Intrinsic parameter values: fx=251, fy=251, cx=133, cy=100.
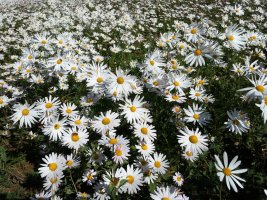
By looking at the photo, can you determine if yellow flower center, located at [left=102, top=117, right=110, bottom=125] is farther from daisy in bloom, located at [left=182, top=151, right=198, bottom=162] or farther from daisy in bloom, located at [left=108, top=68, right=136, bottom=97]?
daisy in bloom, located at [left=182, top=151, right=198, bottom=162]

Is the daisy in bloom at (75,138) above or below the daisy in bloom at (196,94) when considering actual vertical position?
below

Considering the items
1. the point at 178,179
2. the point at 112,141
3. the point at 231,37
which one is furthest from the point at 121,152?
the point at 231,37

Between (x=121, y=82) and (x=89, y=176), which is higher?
(x=121, y=82)

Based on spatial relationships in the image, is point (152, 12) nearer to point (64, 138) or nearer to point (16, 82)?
point (16, 82)

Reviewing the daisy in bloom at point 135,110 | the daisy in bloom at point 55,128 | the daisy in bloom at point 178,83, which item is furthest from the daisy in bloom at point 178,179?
the daisy in bloom at point 55,128

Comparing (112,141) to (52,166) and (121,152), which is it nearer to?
(121,152)

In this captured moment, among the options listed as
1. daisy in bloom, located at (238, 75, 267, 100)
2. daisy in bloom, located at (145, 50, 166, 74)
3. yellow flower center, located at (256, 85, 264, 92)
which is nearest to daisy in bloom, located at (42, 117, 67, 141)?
daisy in bloom, located at (145, 50, 166, 74)

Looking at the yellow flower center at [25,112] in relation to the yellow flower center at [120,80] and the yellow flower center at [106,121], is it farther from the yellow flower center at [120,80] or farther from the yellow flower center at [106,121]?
the yellow flower center at [120,80]

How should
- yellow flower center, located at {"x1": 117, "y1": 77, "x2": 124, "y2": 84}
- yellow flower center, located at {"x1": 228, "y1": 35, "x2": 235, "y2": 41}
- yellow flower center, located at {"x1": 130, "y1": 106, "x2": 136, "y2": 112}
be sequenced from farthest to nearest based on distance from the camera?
1. yellow flower center, located at {"x1": 228, "y1": 35, "x2": 235, "y2": 41}
2. yellow flower center, located at {"x1": 130, "y1": 106, "x2": 136, "y2": 112}
3. yellow flower center, located at {"x1": 117, "y1": 77, "x2": 124, "y2": 84}

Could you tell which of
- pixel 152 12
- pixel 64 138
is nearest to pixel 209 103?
pixel 64 138
